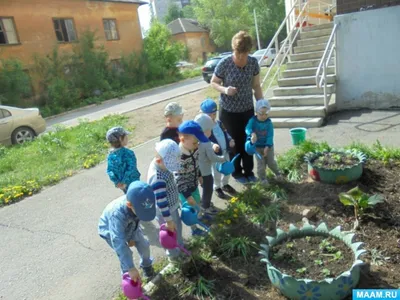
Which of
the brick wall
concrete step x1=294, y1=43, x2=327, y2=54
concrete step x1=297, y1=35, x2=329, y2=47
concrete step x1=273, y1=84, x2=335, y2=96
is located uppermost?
the brick wall

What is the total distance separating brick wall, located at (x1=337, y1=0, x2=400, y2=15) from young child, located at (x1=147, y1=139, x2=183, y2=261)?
273 inches

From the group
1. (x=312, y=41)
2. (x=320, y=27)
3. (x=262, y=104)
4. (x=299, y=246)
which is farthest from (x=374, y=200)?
(x=320, y=27)

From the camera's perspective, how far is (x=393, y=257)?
270 centimetres

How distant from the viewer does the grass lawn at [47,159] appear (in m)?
6.32

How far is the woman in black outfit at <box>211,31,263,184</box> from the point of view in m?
4.06

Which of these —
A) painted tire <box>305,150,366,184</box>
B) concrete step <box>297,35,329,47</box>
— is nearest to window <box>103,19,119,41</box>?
concrete step <box>297,35,329,47</box>

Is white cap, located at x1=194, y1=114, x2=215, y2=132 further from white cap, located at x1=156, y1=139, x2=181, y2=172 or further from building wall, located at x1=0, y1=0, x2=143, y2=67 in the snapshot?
building wall, located at x1=0, y1=0, x2=143, y2=67

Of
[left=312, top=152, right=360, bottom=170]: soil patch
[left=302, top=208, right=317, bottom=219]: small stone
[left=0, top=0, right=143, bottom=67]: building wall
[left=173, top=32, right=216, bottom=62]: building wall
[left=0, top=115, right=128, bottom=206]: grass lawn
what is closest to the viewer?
[left=302, top=208, right=317, bottom=219]: small stone

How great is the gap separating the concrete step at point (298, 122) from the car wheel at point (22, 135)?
7.73 metres

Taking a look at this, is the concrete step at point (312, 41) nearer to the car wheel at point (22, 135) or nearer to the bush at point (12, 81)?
the car wheel at point (22, 135)

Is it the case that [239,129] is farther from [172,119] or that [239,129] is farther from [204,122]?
[172,119]

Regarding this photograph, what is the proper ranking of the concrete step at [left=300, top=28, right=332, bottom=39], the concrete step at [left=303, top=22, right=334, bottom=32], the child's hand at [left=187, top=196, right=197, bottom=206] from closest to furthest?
1. the child's hand at [left=187, top=196, right=197, bottom=206]
2. the concrete step at [left=300, top=28, right=332, bottom=39]
3. the concrete step at [left=303, top=22, right=334, bottom=32]

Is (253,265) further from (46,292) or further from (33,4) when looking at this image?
(33,4)

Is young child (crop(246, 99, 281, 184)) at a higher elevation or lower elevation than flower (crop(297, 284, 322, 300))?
higher
